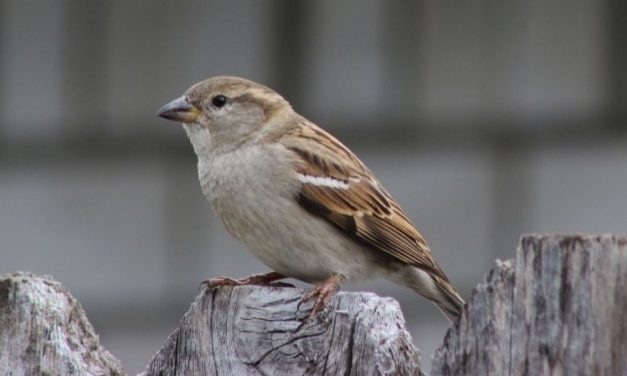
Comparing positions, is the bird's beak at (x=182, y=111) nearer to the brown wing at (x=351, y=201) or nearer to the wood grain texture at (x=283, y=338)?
the brown wing at (x=351, y=201)

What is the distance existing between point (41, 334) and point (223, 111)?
1.66m

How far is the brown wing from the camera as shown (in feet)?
11.5

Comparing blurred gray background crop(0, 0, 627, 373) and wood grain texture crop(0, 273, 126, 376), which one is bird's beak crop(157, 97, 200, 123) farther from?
wood grain texture crop(0, 273, 126, 376)

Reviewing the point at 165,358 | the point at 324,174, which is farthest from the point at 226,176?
the point at 165,358

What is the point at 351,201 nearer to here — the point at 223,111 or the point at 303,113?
the point at 223,111

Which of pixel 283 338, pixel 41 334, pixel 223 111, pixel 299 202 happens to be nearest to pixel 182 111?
pixel 223 111

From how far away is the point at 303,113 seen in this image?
16.6ft

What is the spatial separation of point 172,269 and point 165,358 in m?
2.86

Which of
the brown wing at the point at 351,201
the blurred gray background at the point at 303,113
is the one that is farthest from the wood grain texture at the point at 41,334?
the blurred gray background at the point at 303,113

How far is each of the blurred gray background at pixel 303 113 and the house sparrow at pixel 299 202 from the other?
3.95 ft

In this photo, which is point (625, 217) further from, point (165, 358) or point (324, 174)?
point (165, 358)

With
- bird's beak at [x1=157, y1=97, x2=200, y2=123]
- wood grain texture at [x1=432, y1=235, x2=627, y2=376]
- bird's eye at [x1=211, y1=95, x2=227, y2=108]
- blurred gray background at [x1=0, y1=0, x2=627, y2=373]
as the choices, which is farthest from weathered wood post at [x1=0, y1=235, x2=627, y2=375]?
blurred gray background at [x1=0, y1=0, x2=627, y2=373]

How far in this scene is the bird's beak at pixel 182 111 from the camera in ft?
12.2

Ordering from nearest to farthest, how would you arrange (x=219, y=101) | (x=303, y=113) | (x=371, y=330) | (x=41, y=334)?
1. (x=371, y=330)
2. (x=41, y=334)
3. (x=219, y=101)
4. (x=303, y=113)
